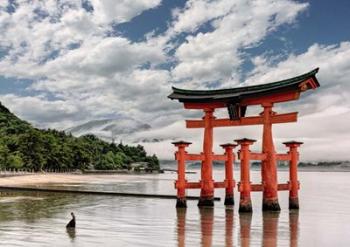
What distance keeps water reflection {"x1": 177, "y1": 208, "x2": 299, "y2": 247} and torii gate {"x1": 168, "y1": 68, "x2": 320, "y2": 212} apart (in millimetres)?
1351

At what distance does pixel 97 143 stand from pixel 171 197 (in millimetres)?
130642

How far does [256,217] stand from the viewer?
26656 mm

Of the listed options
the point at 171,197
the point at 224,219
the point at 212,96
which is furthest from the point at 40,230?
the point at 171,197

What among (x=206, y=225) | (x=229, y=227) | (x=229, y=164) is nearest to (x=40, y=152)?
(x=229, y=164)

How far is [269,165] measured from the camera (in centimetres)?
2739

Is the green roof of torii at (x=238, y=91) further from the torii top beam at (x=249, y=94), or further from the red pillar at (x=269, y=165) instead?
the red pillar at (x=269, y=165)

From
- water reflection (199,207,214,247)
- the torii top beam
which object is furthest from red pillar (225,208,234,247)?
the torii top beam

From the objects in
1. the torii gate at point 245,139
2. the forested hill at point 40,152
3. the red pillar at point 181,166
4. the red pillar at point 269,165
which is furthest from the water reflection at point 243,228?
the forested hill at point 40,152

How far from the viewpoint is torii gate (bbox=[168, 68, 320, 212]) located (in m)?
26.7

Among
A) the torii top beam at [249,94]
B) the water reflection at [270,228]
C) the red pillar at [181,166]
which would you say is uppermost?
the torii top beam at [249,94]

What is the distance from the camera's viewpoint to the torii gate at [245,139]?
87.6 ft

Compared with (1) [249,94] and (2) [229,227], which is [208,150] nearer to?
(1) [249,94]

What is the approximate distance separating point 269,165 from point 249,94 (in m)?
4.45

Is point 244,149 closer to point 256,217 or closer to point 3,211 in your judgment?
point 256,217
